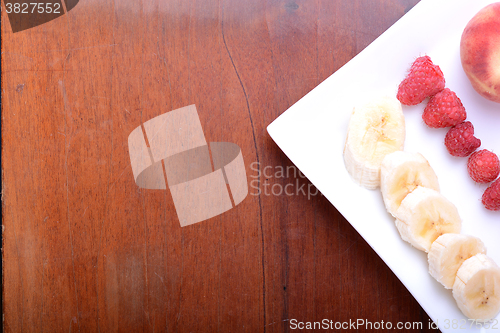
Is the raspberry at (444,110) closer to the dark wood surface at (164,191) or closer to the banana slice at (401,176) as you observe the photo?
the banana slice at (401,176)

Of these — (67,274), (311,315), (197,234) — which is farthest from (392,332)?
(67,274)

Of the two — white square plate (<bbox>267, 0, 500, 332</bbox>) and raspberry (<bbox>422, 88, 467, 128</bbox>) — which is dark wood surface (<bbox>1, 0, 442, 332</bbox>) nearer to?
white square plate (<bbox>267, 0, 500, 332</bbox>)

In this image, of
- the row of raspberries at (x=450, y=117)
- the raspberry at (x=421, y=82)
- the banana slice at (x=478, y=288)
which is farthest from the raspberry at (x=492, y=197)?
the raspberry at (x=421, y=82)

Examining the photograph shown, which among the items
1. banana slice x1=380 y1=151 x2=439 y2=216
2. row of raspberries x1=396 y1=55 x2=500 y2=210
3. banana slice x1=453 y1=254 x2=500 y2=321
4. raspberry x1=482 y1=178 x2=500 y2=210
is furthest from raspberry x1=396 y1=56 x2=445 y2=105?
banana slice x1=453 y1=254 x2=500 y2=321

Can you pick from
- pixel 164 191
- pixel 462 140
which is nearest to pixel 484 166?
pixel 462 140

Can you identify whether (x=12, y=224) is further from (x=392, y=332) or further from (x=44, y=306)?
(x=392, y=332)

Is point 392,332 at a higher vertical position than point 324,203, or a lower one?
lower
